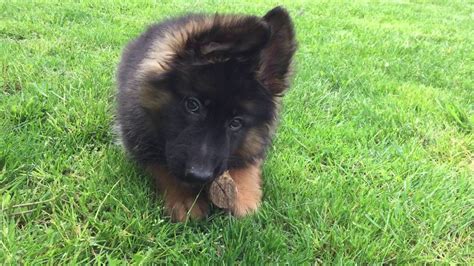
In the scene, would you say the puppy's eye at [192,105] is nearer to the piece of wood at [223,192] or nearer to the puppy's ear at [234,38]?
the puppy's ear at [234,38]

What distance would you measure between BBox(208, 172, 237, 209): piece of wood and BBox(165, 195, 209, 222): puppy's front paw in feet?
0.21

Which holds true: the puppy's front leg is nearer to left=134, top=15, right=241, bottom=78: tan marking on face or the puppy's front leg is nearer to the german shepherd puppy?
the german shepherd puppy

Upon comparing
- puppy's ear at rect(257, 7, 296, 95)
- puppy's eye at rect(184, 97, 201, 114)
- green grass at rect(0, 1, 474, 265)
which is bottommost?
green grass at rect(0, 1, 474, 265)

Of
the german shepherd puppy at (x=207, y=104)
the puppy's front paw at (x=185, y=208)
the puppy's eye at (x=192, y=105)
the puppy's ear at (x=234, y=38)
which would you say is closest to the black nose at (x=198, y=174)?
the german shepherd puppy at (x=207, y=104)

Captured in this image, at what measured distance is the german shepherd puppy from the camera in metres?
2.25

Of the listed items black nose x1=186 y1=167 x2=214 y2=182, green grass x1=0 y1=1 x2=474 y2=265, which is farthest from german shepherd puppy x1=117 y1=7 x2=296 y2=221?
green grass x1=0 y1=1 x2=474 y2=265

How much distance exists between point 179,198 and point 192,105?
0.49 m

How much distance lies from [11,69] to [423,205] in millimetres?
3144

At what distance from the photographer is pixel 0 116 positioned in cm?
291

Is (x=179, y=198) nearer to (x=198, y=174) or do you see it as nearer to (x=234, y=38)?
(x=198, y=174)

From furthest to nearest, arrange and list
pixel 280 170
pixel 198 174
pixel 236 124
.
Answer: pixel 280 170, pixel 236 124, pixel 198 174

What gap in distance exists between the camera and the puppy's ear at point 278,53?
2412 mm

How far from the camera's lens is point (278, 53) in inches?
98.9

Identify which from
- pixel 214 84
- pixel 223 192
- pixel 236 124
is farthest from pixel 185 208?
pixel 214 84
